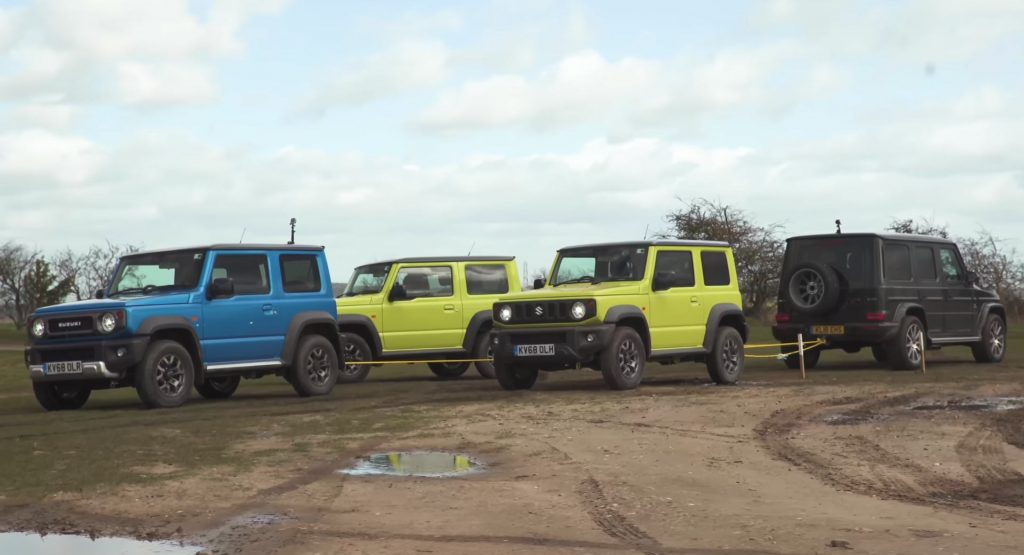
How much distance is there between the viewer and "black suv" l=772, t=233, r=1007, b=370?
21.1 meters

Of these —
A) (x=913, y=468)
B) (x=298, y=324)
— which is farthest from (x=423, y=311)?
(x=913, y=468)

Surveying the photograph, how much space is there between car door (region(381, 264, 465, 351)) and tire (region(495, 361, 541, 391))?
261 centimetres

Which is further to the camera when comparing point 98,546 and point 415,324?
point 415,324

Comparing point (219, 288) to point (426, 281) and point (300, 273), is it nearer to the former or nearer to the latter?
point (300, 273)

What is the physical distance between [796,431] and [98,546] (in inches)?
280

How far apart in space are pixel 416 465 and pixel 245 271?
22.3 feet

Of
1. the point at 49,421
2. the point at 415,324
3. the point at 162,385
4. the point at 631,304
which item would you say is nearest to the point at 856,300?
the point at 631,304

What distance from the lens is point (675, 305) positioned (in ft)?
59.8

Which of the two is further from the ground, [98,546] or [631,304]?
[631,304]

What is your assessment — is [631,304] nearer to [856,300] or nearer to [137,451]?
[856,300]

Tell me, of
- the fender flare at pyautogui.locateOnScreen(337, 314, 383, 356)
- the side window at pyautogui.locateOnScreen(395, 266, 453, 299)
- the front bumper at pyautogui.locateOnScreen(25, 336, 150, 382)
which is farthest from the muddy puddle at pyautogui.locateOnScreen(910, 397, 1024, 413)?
the front bumper at pyautogui.locateOnScreen(25, 336, 150, 382)

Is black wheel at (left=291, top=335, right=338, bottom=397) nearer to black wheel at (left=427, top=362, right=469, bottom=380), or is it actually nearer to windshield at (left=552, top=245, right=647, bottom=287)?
windshield at (left=552, top=245, right=647, bottom=287)

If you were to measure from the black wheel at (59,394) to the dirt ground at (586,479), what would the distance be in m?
0.36

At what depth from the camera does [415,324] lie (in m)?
20.6
